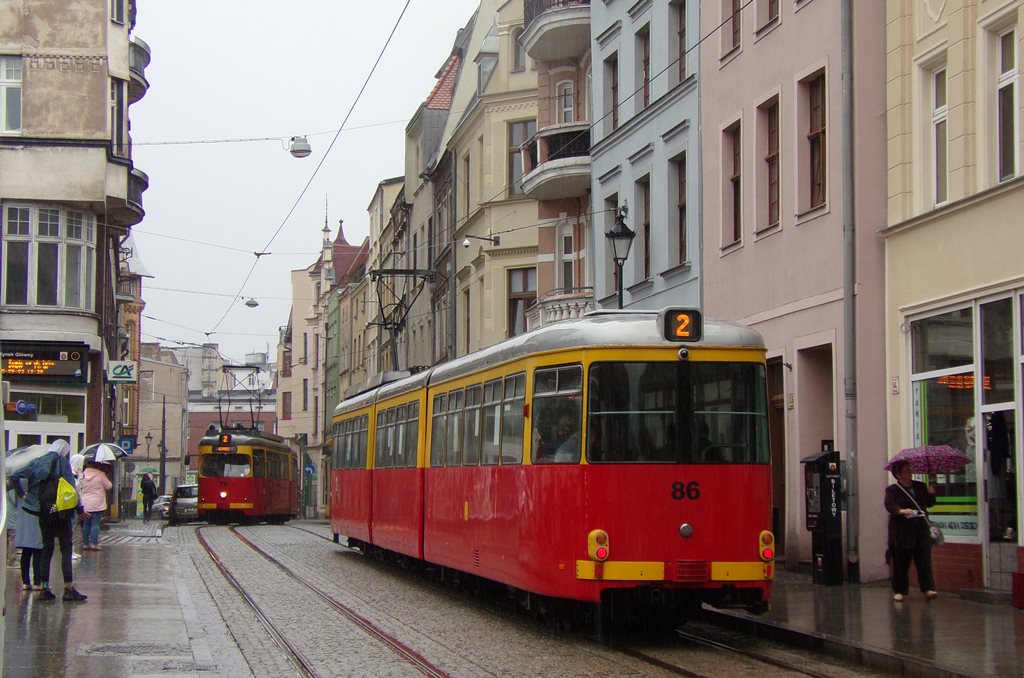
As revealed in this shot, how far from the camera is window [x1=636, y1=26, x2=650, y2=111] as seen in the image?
92.8 feet

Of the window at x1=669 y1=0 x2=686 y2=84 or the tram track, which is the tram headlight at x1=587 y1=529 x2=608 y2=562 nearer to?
the tram track

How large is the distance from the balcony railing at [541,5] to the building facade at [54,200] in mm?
11130

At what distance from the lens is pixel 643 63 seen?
94.0ft

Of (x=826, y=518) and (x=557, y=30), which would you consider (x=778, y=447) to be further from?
(x=557, y=30)

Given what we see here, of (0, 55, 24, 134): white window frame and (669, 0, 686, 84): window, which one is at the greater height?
(0, 55, 24, 134): white window frame

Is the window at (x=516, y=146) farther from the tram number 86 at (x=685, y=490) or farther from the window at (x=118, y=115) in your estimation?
the tram number 86 at (x=685, y=490)

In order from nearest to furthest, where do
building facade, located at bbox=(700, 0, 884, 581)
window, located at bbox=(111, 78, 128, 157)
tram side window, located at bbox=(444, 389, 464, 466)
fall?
1. tram side window, located at bbox=(444, 389, 464, 466)
2. building facade, located at bbox=(700, 0, 884, 581)
3. window, located at bbox=(111, 78, 128, 157)

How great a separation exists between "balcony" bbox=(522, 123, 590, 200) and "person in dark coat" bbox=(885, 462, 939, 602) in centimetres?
1734


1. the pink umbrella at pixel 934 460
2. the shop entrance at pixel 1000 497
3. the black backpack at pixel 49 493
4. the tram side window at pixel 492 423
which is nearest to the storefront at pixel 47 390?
the black backpack at pixel 49 493

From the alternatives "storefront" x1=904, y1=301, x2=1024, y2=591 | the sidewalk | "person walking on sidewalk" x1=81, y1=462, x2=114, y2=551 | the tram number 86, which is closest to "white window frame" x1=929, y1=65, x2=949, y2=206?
"storefront" x1=904, y1=301, x2=1024, y2=591

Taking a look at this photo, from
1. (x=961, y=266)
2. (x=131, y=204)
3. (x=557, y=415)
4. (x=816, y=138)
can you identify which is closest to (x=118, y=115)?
(x=131, y=204)

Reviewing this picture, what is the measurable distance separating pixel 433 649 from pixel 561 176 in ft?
68.9

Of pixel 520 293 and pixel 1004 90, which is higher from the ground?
pixel 520 293

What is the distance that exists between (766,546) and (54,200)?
91.0 ft
